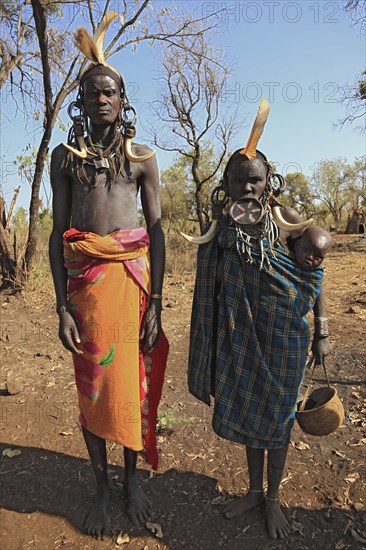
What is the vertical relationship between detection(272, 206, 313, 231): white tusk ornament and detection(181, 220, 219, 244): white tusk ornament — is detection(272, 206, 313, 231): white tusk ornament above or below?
above

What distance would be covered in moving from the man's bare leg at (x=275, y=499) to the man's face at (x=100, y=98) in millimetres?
1751

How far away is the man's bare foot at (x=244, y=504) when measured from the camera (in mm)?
2121

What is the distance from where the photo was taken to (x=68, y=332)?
1949 millimetres

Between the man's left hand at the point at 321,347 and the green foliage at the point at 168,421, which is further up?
the man's left hand at the point at 321,347

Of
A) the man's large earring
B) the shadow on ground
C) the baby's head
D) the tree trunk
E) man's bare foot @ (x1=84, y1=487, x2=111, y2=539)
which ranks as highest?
the man's large earring

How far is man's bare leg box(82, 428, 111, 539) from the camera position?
206 centimetres

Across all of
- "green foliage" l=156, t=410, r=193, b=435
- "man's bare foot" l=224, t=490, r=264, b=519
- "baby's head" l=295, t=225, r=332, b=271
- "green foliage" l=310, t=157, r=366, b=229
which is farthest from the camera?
→ "green foliage" l=310, t=157, r=366, b=229

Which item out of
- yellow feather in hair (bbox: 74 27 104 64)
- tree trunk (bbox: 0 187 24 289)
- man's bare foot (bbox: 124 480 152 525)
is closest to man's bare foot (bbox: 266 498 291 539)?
man's bare foot (bbox: 124 480 152 525)

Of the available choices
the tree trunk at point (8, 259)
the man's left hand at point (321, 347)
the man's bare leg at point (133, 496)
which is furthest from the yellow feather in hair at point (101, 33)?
the tree trunk at point (8, 259)

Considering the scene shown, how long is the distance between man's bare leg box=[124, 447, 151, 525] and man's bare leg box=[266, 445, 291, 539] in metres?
0.62

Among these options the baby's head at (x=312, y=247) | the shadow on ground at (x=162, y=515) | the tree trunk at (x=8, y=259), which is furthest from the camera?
the tree trunk at (x=8, y=259)

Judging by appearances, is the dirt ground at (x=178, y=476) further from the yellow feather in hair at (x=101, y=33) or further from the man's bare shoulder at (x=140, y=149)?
the yellow feather in hair at (x=101, y=33)

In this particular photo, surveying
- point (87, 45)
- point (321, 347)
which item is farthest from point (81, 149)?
point (321, 347)

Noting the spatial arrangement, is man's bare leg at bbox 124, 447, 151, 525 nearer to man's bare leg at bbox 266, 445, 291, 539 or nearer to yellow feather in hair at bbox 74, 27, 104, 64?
man's bare leg at bbox 266, 445, 291, 539
